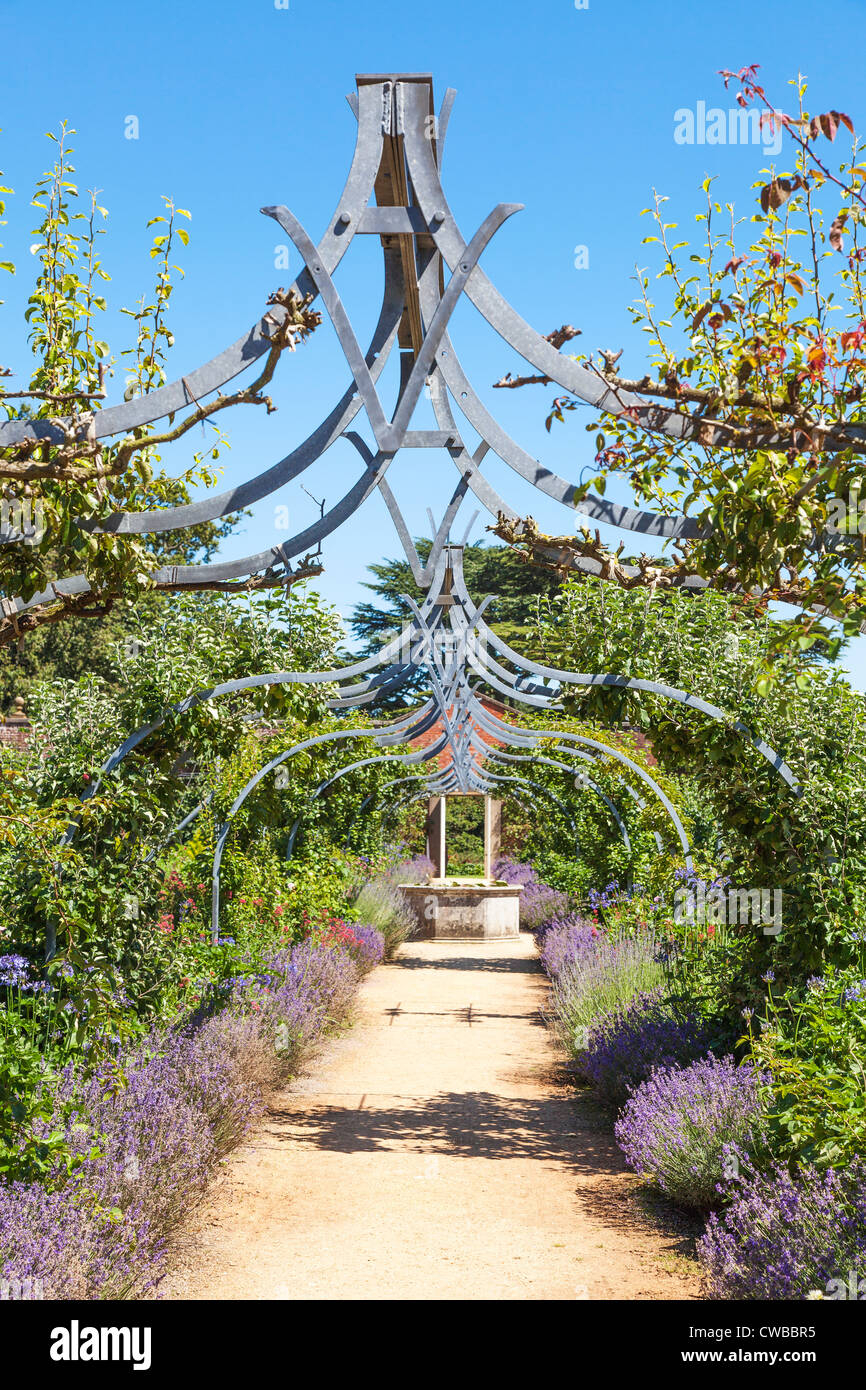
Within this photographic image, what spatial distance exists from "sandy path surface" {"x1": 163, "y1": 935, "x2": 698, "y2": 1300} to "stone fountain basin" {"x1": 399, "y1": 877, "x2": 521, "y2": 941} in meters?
9.48

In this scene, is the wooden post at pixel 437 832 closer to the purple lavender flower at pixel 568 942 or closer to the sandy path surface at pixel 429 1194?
the purple lavender flower at pixel 568 942

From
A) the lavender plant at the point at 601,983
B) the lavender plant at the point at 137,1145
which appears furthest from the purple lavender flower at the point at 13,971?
the lavender plant at the point at 601,983

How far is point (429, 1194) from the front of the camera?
6.04 meters

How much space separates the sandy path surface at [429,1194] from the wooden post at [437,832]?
15623 mm

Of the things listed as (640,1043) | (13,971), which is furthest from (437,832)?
(13,971)

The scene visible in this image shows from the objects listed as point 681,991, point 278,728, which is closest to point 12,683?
point 278,728

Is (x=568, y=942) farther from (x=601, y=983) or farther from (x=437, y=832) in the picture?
(x=437, y=832)

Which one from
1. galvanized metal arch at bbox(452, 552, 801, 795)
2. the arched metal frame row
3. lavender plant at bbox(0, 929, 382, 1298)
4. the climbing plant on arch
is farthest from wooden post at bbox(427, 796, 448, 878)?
the arched metal frame row

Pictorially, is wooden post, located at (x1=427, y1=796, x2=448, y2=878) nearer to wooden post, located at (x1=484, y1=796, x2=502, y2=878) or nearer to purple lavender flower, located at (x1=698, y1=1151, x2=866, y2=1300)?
wooden post, located at (x1=484, y1=796, x2=502, y2=878)

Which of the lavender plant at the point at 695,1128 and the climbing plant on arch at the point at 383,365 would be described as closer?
the climbing plant on arch at the point at 383,365

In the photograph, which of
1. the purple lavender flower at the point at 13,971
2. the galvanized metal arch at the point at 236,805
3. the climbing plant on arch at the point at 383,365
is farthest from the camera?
the galvanized metal arch at the point at 236,805

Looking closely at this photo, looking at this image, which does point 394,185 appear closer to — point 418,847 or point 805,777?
point 805,777

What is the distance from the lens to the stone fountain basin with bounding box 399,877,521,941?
65.5 feet

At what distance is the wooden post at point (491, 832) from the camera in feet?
84.3
